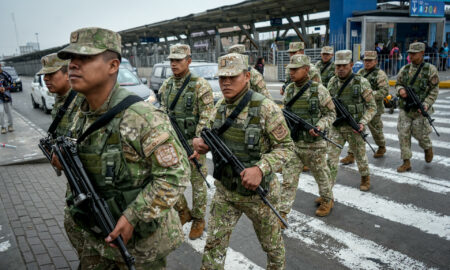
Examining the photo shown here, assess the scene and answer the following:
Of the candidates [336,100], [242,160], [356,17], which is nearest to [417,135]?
[336,100]

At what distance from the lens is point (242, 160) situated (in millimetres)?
3016

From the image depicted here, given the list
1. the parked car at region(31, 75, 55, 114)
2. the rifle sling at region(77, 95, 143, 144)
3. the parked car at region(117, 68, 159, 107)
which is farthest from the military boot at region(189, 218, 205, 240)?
the parked car at region(31, 75, 55, 114)

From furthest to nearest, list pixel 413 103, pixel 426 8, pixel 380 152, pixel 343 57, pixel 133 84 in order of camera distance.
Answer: pixel 426 8 → pixel 133 84 → pixel 380 152 → pixel 413 103 → pixel 343 57

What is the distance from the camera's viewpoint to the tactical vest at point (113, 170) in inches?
79.0

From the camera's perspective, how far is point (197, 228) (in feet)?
14.4

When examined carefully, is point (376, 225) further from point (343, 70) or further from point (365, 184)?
point (343, 70)

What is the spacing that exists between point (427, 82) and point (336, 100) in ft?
6.45

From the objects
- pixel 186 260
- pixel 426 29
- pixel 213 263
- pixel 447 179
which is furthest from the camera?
pixel 426 29

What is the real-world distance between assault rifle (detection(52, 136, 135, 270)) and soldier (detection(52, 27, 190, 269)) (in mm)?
55

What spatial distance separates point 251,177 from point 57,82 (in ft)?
7.44

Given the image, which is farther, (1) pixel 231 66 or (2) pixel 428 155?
(2) pixel 428 155

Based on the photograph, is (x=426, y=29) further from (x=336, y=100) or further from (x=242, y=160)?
(x=242, y=160)

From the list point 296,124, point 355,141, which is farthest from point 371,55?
point 296,124

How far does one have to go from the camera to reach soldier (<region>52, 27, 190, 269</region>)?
6.39 feet
